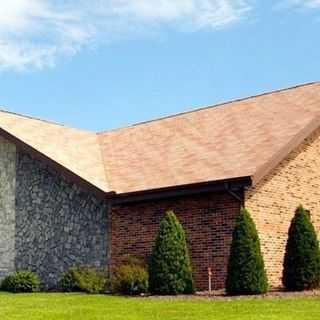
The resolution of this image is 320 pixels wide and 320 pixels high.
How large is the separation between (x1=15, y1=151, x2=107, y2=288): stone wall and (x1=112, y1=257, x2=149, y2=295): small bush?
215cm

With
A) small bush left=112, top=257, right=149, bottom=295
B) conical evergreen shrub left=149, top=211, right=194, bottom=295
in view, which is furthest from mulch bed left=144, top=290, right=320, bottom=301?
small bush left=112, top=257, right=149, bottom=295

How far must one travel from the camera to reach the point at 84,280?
20.2 metres

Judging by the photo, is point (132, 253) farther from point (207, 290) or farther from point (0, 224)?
point (0, 224)

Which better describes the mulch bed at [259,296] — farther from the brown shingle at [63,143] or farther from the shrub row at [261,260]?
the brown shingle at [63,143]

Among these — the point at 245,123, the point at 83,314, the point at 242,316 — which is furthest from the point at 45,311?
the point at 245,123

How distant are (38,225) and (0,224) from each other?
1.63m

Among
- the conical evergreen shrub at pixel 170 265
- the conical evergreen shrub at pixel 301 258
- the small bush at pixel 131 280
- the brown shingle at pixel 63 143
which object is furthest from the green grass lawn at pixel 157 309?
the brown shingle at pixel 63 143

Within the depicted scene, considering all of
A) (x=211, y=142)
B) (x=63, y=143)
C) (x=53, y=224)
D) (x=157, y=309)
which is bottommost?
(x=157, y=309)

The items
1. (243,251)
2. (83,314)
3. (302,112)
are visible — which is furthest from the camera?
(302,112)

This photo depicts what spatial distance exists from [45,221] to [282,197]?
7.24 meters

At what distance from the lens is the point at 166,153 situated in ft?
74.3

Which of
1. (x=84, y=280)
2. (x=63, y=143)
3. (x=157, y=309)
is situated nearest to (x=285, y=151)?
(x=84, y=280)

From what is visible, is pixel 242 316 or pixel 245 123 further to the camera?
pixel 245 123

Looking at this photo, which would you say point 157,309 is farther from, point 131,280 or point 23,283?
point 23,283
